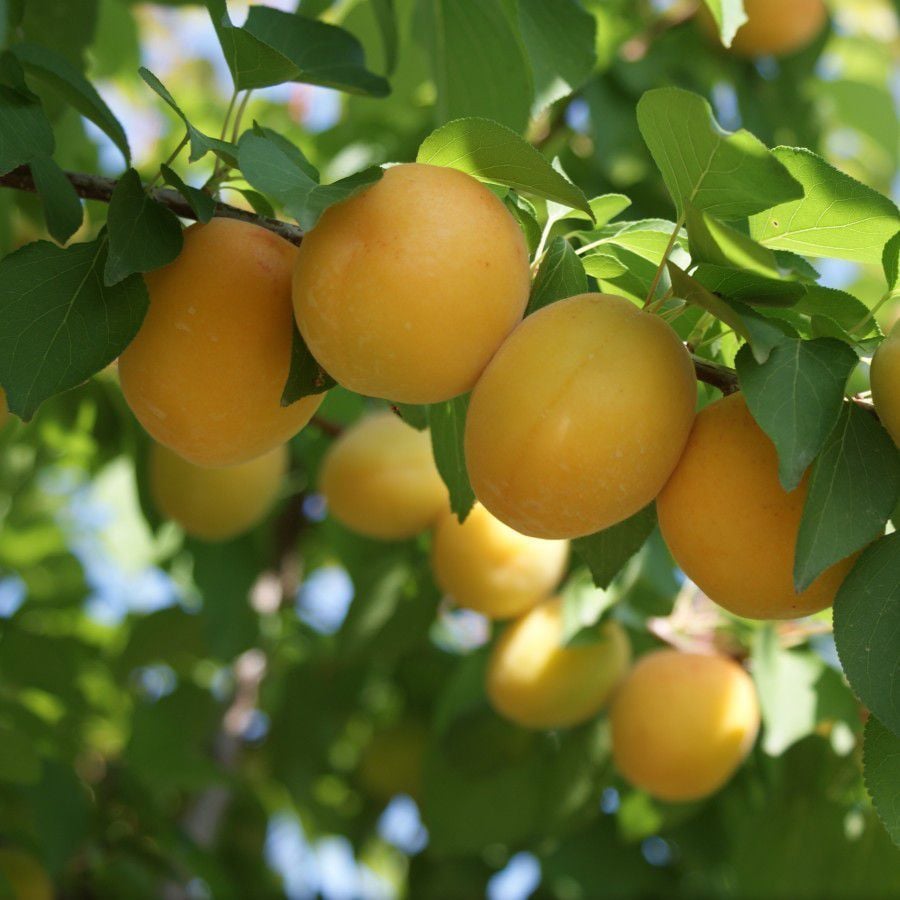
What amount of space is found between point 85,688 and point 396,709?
749mm

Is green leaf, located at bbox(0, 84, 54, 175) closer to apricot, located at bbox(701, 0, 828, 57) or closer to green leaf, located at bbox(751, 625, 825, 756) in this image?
green leaf, located at bbox(751, 625, 825, 756)

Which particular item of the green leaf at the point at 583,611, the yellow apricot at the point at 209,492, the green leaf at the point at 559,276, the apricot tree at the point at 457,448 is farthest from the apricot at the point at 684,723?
the green leaf at the point at 559,276

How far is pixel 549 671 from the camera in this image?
1.73 meters

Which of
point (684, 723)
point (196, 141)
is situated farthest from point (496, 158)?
point (684, 723)

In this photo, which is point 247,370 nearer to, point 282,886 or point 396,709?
point 396,709

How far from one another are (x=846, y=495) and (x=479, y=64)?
0.74m

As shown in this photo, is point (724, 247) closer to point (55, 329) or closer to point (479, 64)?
point (55, 329)

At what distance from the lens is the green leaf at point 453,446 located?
104 cm

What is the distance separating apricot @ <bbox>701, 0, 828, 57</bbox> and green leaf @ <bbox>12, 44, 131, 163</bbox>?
1684 mm

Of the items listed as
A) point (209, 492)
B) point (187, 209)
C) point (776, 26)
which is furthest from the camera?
point (776, 26)

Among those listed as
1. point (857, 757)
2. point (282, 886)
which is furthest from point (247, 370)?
point (282, 886)

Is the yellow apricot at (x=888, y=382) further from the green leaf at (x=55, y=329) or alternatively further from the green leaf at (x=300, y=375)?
the green leaf at (x=55, y=329)

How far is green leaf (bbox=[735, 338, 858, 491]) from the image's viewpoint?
72 centimetres

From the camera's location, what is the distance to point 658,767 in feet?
5.38
